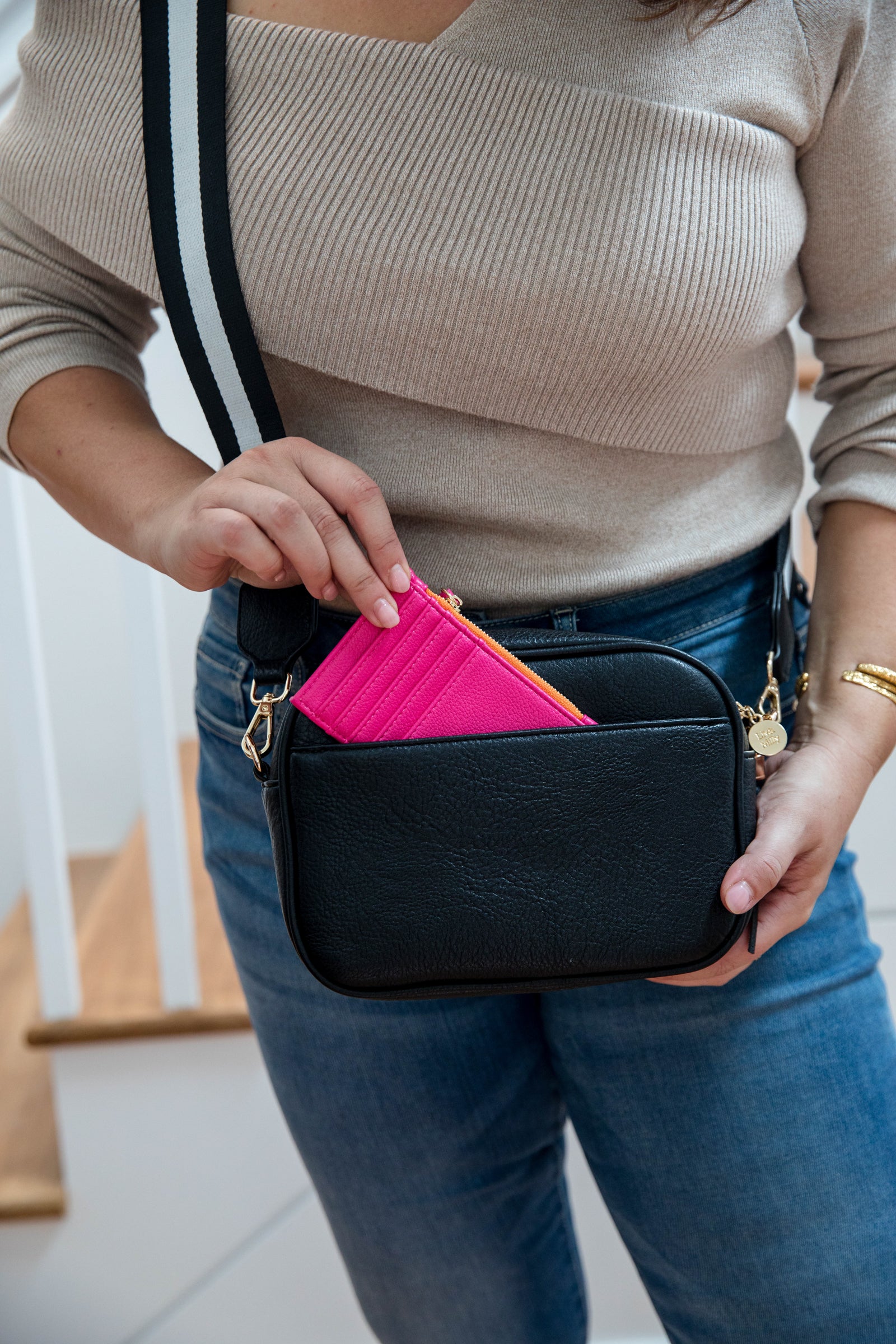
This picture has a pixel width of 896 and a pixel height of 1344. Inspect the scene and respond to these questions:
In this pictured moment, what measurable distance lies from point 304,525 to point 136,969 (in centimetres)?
107

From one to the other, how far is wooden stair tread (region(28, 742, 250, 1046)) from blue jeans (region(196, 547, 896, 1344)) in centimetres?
57

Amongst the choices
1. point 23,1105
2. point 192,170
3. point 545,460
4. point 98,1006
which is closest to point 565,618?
point 545,460

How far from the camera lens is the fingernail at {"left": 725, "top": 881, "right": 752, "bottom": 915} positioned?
498 mm

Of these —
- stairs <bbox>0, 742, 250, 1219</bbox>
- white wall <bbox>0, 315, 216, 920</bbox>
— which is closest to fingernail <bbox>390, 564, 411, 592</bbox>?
stairs <bbox>0, 742, 250, 1219</bbox>

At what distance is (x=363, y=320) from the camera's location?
540 millimetres

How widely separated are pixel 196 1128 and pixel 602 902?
103 centimetres

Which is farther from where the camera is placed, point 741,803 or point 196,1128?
point 196,1128

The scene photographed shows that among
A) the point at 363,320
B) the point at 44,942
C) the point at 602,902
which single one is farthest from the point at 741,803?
the point at 44,942

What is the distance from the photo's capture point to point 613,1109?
612 mm

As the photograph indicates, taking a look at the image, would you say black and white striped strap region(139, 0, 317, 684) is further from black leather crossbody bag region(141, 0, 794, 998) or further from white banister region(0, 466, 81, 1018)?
white banister region(0, 466, 81, 1018)

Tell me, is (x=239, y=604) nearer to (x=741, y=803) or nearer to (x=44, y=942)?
(x=741, y=803)

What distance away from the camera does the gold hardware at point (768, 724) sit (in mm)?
541

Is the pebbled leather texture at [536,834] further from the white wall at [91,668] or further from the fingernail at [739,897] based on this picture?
the white wall at [91,668]

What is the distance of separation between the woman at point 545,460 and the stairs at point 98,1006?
2.17ft
